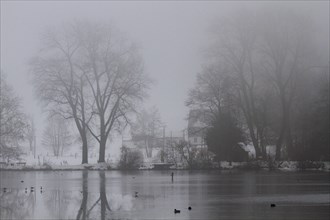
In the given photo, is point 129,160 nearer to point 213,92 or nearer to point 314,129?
point 213,92

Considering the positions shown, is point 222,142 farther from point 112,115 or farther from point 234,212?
point 234,212

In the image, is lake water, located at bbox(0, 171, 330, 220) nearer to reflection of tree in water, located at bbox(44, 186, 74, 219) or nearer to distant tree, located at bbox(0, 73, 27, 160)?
reflection of tree in water, located at bbox(44, 186, 74, 219)

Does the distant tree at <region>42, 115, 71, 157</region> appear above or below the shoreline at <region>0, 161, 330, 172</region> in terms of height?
above

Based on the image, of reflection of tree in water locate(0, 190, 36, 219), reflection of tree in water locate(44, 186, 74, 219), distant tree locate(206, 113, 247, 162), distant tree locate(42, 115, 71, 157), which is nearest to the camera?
→ reflection of tree in water locate(0, 190, 36, 219)

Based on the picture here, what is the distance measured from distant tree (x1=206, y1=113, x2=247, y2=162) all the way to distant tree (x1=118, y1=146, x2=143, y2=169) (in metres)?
7.87

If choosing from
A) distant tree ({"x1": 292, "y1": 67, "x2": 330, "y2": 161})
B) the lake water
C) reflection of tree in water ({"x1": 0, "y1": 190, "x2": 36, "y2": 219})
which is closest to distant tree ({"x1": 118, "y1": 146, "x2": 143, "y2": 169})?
distant tree ({"x1": 292, "y1": 67, "x2": 330, "y2": 161})

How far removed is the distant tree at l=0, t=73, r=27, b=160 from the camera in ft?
187

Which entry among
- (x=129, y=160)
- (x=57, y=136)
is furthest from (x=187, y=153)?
(x=57, y=136)

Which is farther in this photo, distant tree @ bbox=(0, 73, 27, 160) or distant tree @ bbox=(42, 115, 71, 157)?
distant tree @ bbox=(42, 115, 71, 157)

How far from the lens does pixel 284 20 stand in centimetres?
5747

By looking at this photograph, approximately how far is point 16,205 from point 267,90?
1772 inches

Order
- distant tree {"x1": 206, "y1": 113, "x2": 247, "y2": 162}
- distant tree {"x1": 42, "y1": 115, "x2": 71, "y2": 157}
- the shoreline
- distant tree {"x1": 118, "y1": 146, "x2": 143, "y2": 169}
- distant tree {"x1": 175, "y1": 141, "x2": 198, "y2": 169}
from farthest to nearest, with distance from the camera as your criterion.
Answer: distant tree {"x1": 42, "y1": 115, "x2": 71, "y2": 157} → distant tree {"x1": 118, "y1": 146, "x2": 143, "y2": 169} → distant tree {"x1": 175, "y1": 141, "x2": 198, "y2": 169} → distant tree {"x1": 206, "y1": 113, "x2": 247, "y2": 162} → the shoreline

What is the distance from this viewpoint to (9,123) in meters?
57.7

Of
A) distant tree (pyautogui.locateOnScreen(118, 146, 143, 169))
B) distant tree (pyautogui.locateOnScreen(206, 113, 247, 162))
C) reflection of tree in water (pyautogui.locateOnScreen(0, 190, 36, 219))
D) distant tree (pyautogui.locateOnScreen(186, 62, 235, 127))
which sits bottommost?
reflection of tree in water (pyautogui.locateOnScreen(0, 190, 36, 219))
